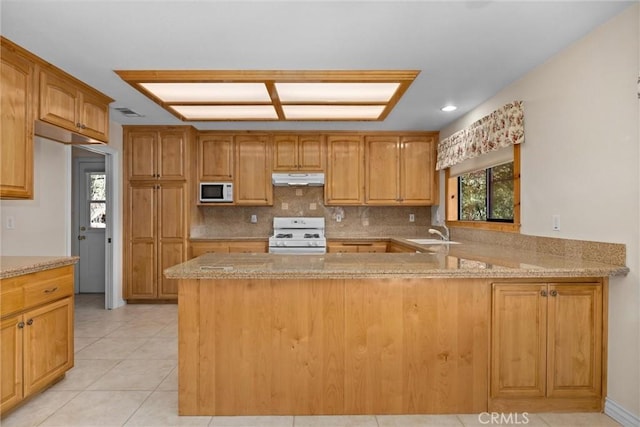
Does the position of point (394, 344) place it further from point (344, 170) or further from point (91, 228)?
point (91, 228)

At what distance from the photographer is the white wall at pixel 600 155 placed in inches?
77.4

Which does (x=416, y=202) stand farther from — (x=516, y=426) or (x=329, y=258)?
(x=516, y=426)

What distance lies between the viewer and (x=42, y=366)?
2271 millimetres

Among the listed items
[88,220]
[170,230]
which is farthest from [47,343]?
[88,220]

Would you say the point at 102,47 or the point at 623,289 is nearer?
the point at 623,289

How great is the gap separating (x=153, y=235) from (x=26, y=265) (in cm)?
253

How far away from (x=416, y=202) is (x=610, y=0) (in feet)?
10.6

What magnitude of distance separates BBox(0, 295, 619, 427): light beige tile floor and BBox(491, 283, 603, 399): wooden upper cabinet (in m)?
0.18

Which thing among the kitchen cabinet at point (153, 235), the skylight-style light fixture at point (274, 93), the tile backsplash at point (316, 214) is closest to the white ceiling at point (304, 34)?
the skylight-style light fixture at point (274, 93)

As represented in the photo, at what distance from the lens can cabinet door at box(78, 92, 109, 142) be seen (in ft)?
10.2

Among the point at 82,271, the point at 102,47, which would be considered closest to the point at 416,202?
the point at 102,47

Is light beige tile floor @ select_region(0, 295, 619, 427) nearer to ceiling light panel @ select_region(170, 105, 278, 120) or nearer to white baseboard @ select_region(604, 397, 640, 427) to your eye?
white baseboard @ select_region(604, 397, 640, 427)

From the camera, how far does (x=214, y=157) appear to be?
16.1ft

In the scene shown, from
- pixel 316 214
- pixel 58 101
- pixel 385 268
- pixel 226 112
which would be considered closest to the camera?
pixel 385 268
